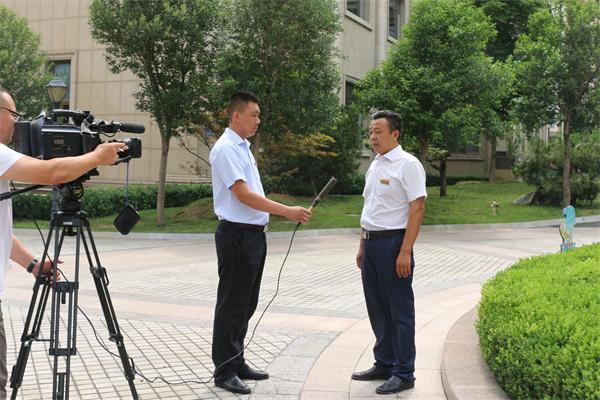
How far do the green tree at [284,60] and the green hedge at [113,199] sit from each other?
6489 millimetres

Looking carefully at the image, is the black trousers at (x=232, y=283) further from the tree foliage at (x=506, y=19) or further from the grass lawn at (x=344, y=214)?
the tree foliage at (x=506, y=19)

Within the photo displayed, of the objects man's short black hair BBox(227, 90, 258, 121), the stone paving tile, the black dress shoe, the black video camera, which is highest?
Result: man's short black hair BBox(227, 90, 258, 121)

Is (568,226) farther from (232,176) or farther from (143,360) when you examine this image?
(143,360)

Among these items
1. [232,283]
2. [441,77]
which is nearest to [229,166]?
[232,283]

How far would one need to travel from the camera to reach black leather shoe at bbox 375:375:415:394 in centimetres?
423

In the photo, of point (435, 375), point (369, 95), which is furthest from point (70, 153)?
point (369, 95)

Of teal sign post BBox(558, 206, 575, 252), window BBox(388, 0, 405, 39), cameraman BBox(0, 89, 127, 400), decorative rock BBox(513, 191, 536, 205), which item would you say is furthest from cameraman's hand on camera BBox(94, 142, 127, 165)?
window BBox(388, 0, 405, 39)

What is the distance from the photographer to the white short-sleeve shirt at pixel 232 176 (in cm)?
425

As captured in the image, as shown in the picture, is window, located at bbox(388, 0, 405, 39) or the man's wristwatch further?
window, located at bbox(388, 0, 405, 39)

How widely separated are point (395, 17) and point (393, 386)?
32.8m

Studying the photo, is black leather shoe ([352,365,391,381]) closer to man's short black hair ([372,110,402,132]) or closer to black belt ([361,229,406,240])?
black belt ([361,229,406,240])

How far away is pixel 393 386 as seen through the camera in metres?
4.25

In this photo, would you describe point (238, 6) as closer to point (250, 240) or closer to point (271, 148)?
point (271, 148)

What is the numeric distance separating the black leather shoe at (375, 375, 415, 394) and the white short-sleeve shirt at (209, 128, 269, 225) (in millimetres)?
1446
